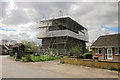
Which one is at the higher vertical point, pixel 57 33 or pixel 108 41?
pixel 57 33

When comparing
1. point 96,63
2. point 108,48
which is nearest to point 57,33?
point 108,48

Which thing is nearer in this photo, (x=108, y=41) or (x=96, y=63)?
(x=96, y=63)

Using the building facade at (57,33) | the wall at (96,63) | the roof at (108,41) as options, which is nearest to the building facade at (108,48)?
the roof at (108,41)

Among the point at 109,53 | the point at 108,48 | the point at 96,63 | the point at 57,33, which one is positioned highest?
the point at 57,33

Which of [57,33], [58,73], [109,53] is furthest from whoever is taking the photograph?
[57,33]

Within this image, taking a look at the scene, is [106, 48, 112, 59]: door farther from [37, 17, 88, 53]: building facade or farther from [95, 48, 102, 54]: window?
[37, 17, 88, 53]: building facade

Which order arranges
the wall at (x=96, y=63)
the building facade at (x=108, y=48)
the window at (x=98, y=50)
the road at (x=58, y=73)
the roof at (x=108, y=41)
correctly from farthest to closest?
the window at (x=98, y=50) → the roof at (x=108, y=41) → the building facade at (x=108, y=48) → the wall at (x=96, y=63) → the road at (x=58, y=73)

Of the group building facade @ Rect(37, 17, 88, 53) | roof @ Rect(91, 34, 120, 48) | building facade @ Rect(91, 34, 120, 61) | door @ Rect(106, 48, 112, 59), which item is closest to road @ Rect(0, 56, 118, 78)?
building facade @ Rect(91, 34, 120, 61)

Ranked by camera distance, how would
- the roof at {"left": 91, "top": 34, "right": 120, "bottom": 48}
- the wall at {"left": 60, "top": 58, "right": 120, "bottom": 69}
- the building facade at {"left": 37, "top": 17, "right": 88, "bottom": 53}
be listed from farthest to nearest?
the building facade at {"left": 37, "top": 17, "right": 88, "bottom": 53}, the roof at {"left": 91, "top": 34, "right": 120, "bottom": 48}, the wall at {"left": 60, "top": 58, "right": 120, "bottom": 69}

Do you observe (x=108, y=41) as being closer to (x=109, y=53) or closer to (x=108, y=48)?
(x=108, y=48)

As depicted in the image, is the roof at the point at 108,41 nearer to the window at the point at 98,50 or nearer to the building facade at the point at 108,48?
the building facade at the point at 108,48

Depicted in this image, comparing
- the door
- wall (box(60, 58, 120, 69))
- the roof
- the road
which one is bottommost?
the road

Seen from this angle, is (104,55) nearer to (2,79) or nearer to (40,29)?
(2,79)

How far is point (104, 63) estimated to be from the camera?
14062mm
